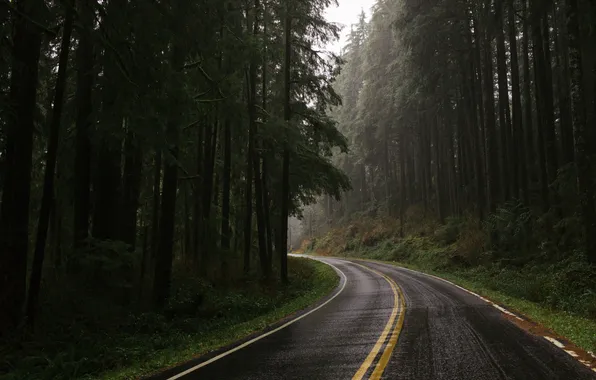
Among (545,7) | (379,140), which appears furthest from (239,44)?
(379,140)

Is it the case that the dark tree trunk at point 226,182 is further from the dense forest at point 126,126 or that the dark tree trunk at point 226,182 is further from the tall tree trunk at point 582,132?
the tall tree trunk at point 582,132

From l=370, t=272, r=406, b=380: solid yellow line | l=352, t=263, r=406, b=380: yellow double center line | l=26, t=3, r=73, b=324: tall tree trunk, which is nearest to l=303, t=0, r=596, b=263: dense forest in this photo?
l=352, t=263, r=406, b=380: yellow double center line

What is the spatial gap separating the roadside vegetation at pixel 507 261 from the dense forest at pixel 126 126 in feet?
29.8

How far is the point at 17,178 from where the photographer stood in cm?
852

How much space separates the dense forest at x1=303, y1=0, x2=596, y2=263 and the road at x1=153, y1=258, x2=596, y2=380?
7803 mm

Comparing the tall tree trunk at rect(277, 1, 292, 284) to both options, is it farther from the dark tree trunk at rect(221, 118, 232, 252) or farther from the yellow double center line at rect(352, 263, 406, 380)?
the yellow double center line at rect(352, 263, 406, 380)

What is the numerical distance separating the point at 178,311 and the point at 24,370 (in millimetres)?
5340

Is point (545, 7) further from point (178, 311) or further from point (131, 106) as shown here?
point (178, 311)

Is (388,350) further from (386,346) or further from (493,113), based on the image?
(493,113)

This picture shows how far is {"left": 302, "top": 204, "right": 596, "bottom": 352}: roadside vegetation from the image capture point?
12000 mm

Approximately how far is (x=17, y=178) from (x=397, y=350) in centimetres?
823

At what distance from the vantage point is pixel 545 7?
54.1 ft

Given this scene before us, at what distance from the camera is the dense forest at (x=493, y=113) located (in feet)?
51.6

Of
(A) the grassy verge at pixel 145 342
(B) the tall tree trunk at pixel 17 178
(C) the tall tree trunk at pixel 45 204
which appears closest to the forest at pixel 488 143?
(A) the grassy verge at pixel 145 342
